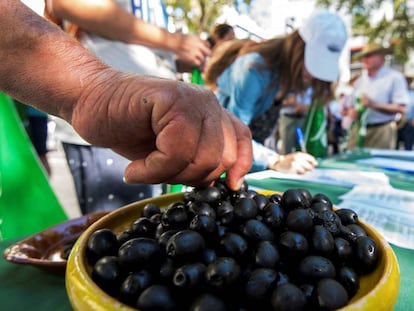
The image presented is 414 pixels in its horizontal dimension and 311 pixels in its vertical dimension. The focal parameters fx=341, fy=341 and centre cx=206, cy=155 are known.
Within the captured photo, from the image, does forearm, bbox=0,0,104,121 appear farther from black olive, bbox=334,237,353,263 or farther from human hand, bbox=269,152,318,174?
human hand, bbox=269,152,318,174

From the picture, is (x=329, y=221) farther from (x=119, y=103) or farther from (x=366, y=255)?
(x=119, y=103)

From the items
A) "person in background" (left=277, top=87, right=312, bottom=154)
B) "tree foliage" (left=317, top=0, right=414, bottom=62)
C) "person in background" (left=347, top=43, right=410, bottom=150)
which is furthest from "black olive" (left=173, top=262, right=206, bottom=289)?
"tree foliage" (left=317, top=0, right=414, bottom=62)

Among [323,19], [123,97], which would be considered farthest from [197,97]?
[323,19]

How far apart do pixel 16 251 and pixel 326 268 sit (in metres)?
0.48

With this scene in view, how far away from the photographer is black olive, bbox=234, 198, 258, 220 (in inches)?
17.0

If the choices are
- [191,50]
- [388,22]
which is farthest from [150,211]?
[388,22]

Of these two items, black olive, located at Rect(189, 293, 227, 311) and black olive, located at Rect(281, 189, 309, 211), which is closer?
black olive, located at Rect(189, 293, 227, 311)

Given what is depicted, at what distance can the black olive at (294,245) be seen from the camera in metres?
0.39

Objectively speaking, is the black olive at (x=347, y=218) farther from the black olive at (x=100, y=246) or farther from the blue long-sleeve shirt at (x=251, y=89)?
the blue long-sleeve shirt at (x=251, y=89)

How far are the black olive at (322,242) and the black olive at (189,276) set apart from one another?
14 centimetres

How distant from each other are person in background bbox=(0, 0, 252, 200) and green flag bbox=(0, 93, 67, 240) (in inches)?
38.8

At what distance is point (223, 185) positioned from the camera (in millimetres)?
562

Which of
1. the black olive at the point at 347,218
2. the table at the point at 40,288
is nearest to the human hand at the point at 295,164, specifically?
the table at the point at 40,288

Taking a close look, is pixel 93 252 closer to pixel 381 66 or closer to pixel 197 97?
pixel 197 97
